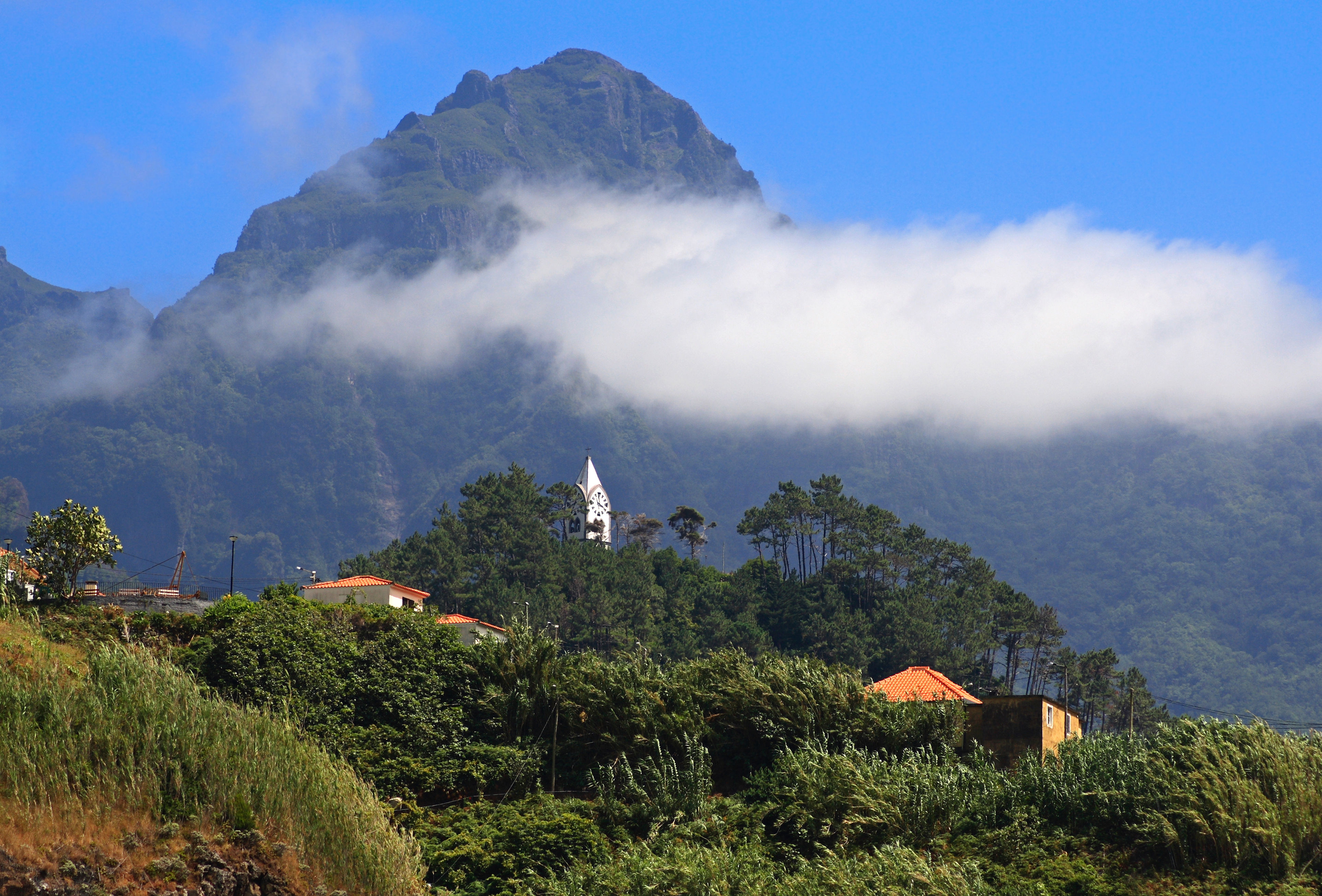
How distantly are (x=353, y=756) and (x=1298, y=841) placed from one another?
76.5ft

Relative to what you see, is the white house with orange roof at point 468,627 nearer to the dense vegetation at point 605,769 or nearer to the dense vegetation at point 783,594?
the dense vegetation at point 605,769

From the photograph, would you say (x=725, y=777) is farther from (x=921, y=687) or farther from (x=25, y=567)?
(x=25, y=567)

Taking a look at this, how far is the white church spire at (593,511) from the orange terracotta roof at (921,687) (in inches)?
2480

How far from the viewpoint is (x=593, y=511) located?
163625 mm

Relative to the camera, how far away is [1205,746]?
99.7 feet

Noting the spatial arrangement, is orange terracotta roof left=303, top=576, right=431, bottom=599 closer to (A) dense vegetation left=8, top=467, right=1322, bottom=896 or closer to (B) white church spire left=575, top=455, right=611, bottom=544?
(A) dense vegetation left=8, top=467, right=1322, bottom=896

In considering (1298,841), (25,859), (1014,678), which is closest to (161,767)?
(25,859)

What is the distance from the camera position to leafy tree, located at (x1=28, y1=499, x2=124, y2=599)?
1662 inches

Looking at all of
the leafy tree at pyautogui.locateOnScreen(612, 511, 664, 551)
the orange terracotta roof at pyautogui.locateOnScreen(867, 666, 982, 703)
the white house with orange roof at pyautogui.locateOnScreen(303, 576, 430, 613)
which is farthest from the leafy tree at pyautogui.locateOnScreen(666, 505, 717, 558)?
the orange terracotta roof at pyautogui.locateOnScreen(867, 666, 982, 703)

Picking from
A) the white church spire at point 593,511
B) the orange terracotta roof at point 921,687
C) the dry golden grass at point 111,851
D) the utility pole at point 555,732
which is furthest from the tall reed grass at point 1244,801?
the white church spire at point 593,511

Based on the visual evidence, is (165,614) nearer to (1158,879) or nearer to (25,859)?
(25,859)

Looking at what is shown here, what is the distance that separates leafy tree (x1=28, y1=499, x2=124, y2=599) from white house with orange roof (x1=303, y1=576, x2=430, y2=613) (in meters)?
21.8

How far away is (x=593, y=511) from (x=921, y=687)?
113212 millimetres

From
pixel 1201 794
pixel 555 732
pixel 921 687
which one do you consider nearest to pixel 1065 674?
pixel 921 687
